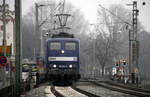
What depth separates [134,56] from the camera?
1650 inches

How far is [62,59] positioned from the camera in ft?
98.7

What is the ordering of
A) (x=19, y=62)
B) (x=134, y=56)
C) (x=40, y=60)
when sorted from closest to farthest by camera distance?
(x=19, y=62)
(x=40, y=60)
(x=134, y=56)

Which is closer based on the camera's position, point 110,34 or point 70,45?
point 70,45

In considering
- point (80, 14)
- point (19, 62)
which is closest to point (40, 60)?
point (19, 62)

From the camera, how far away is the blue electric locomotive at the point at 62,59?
29875 mm

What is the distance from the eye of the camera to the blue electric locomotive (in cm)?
2988

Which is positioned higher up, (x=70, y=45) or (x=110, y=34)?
(x=110, y=34)

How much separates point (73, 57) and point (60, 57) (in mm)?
941

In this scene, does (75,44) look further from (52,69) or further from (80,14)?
(80,14)

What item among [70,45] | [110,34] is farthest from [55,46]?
[110,34]

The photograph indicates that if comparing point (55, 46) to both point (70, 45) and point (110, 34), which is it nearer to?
point (70, 45)

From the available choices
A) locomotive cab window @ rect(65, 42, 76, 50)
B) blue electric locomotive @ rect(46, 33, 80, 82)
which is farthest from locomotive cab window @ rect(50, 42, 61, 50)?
locomotive cab window @ rect(65, 42, 76, 50)

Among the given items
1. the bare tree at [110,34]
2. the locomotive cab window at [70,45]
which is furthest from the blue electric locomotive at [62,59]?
the bare tree at [110,34]

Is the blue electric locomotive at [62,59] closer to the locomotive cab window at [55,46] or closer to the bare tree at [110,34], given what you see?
the locomotive cab window at [55,46]
